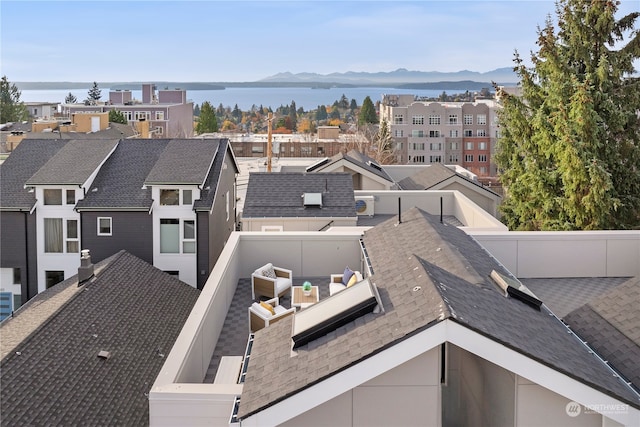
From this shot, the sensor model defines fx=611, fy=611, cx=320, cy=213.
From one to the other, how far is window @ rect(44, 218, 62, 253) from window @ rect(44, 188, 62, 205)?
58cm

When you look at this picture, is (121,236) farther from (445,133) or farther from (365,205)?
(445,133)

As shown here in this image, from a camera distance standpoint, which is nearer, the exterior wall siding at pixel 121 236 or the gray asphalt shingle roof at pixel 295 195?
the gray asphalt shingle roof at pixel 295 195

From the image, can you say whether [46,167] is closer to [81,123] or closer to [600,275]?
[600,275]

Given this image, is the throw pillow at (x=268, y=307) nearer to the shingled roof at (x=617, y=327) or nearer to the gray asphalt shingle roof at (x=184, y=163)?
the shingled roof at (x=617, y=327)

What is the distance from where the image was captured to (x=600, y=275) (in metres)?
11.1

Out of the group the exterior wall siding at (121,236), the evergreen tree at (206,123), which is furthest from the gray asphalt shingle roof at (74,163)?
the evergreen tree at (206,123)

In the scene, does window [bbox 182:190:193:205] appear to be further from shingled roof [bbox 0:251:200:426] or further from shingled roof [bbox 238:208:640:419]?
shingled roof [bbox 238:208:640:419]

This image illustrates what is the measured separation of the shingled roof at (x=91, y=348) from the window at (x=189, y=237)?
15.0ft

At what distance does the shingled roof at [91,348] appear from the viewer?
32.2ft

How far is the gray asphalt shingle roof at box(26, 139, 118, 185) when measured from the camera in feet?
68.5

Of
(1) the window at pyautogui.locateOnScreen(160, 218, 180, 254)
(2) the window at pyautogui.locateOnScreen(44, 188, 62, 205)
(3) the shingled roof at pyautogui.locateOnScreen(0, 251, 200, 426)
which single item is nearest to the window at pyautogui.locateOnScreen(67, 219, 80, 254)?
(2) the window at pyautogui.locateOnScreen(44, 188, 62, 205)

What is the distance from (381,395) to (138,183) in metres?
18.4

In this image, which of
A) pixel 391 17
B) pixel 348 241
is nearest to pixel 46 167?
pixel 391 17

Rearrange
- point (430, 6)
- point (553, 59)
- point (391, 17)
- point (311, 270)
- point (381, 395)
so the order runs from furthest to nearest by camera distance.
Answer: point (391, 17), point (430, 6), point (553, 59), point (311, 270), point (381, 395)
